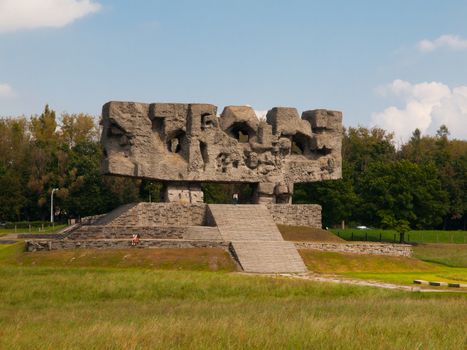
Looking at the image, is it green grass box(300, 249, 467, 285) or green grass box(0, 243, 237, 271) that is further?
green grass box(300, 249, 467, 285)

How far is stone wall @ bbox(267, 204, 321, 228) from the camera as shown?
162 ft

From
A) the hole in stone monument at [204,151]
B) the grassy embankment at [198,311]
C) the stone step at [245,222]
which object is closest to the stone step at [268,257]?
the stone step at [245,222]

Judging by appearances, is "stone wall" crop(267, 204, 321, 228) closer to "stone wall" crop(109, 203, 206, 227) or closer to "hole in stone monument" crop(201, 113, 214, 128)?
"stone wall" crop(109, 203, 206, 227)

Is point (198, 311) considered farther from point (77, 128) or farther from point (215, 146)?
point (77, 128)

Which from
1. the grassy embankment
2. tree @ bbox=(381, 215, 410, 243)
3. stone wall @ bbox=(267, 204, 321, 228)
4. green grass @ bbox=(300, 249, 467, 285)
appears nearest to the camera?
the grassy embankment

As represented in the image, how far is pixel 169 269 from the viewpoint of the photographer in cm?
3803

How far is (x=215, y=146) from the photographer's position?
48.9 metres

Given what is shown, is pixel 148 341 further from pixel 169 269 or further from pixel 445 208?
pixel 445 208

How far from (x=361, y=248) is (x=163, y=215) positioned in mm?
10757

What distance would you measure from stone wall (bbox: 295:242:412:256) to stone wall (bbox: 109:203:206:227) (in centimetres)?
624

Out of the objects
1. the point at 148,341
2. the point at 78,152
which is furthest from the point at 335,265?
the point at 78,152

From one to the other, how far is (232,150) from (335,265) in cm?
1064

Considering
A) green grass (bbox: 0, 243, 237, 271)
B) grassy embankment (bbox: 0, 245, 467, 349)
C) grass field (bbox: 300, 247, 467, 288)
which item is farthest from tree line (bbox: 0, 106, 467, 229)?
grassy embankment (bbox: 0, 245, 467, 349)

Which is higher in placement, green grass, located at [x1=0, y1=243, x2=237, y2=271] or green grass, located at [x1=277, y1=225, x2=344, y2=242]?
green grass, located at [x1=277, y1=225, x2=344, y2=242]
